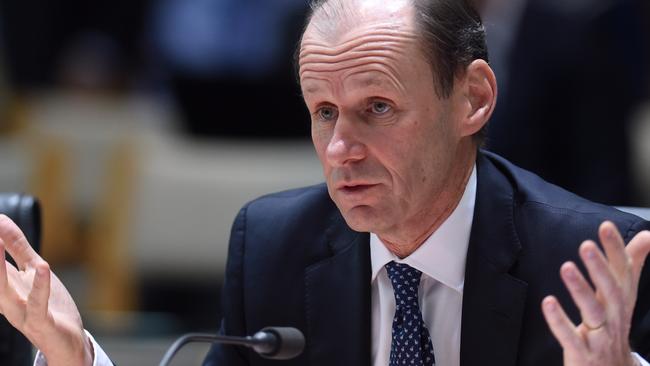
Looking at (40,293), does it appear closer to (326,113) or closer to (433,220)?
(326,113)

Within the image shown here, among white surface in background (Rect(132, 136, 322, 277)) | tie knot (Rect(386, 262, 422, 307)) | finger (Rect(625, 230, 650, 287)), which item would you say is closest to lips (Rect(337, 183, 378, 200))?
tie knot (Rect(386, 262, 422, 307))

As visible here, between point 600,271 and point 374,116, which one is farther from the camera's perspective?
point 374,116

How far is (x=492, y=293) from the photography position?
123 inches

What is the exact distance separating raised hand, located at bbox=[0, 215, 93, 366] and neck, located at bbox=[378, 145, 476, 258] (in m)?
0.76

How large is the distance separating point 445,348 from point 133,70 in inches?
237

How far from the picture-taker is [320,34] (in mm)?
3105

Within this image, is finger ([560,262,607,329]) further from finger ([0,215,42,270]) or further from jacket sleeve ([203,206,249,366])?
finger ([0,215,42,270])

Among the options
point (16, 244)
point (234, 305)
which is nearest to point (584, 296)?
point (234, 305)

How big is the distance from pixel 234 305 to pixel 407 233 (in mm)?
514

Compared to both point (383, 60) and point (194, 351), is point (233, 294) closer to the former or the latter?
point (383, 60)

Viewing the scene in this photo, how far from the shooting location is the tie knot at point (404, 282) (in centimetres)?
314

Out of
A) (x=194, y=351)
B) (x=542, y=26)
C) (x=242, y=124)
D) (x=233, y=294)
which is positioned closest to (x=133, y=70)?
(x=242, y=124)

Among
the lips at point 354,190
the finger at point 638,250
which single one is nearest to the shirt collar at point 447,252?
the lips at point 354,190

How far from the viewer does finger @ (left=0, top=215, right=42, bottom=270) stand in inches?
118
